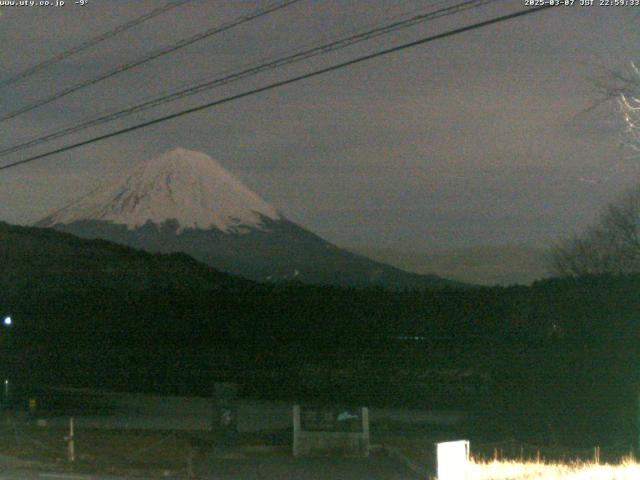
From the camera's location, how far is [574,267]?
57438 mm

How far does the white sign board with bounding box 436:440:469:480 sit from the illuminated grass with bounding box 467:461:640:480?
160 mm

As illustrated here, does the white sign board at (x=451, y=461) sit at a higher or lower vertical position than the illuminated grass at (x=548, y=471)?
higher

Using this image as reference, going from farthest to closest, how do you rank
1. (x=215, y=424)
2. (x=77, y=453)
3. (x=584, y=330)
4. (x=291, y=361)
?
1. (x=291, y=361)
2. (x=584, y=330)
3. (x=215, y=424)
4. (x=77, y=453)

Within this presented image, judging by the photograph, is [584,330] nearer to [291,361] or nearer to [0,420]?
[291,361]

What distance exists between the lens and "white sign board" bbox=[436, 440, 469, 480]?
43.8 feet

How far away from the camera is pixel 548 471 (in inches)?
556

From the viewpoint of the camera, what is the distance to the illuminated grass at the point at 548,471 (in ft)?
43.8

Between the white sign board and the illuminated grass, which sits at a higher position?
the white sign board

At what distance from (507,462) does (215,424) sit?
728cm

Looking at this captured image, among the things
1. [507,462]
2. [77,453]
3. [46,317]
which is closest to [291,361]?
[46,317]

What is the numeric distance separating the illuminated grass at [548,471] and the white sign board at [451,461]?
0.52ft

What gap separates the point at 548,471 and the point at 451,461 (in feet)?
5.48

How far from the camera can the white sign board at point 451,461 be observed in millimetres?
13344

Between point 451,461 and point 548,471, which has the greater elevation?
point 451,461
